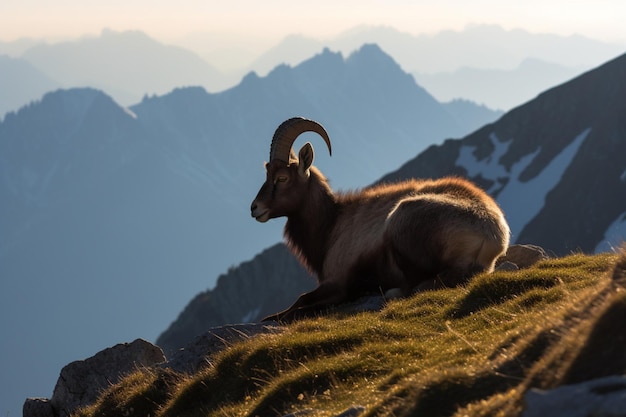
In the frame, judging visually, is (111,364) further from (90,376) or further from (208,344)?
(208,344)

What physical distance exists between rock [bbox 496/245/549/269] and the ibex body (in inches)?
87.4

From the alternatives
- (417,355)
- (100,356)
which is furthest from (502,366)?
(100,356)

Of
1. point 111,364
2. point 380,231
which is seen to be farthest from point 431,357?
A: point 111,364

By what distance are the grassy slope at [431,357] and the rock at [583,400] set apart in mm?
349

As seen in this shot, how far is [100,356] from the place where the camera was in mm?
21594

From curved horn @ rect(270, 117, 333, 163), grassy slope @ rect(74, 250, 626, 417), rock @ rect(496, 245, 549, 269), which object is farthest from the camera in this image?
curved horn @ rect(270, 117, 333, 163)

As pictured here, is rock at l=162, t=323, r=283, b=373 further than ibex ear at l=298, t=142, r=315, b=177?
No

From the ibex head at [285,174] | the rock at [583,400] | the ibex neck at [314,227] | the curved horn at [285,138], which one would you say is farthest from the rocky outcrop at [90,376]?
the rock at [583,400]

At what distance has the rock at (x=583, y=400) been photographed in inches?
240

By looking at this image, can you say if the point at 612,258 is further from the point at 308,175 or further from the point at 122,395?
the point at 122,395

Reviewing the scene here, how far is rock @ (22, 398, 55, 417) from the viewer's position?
20.6 metres

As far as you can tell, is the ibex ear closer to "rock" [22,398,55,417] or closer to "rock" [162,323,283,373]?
"rock" [162,323,283,373]

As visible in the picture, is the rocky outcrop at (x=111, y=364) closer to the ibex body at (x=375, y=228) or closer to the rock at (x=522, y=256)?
the rock at (x=522, y=256)

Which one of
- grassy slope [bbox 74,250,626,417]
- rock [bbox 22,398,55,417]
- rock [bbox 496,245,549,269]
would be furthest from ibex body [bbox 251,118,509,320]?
rock [bbox 22,398,55,417]
